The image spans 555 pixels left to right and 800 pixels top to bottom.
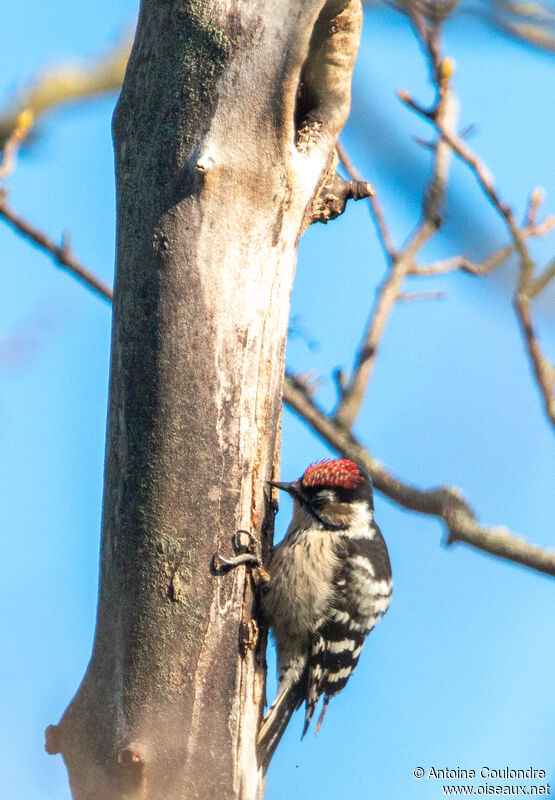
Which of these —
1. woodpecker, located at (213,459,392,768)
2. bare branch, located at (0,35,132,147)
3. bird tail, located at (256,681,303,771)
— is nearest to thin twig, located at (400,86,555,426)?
woodpecker, located at (213,459,392,768)

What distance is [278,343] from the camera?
2738 mm

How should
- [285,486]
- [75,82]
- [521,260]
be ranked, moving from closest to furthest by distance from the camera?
[521,260]
[285,486]
[75,82]

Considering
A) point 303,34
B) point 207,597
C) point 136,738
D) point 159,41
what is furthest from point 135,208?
point 136,738

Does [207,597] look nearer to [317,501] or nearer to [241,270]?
[241,270]

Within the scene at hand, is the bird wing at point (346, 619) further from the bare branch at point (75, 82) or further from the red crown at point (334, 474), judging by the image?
the bare branch at point (75, 82)

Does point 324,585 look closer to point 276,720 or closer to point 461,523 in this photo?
point 276,720

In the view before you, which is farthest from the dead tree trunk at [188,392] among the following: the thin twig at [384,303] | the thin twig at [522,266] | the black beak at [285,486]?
the thin twig at [384,303]

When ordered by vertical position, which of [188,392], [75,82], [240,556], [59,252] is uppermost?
[75,82]

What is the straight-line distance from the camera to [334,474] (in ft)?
12.8

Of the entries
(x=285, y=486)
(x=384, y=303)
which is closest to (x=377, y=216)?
(x=384, y=303)

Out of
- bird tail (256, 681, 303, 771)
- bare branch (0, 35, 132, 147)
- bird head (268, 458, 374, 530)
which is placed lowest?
bird tail (256, 681, 303, 771)

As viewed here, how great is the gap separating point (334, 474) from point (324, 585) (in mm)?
515

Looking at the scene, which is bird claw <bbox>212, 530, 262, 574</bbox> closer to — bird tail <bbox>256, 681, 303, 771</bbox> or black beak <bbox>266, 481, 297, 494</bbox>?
black beak <bbox>266, 481, 297, 494</bbox>

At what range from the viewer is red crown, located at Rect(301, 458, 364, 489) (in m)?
3.89
